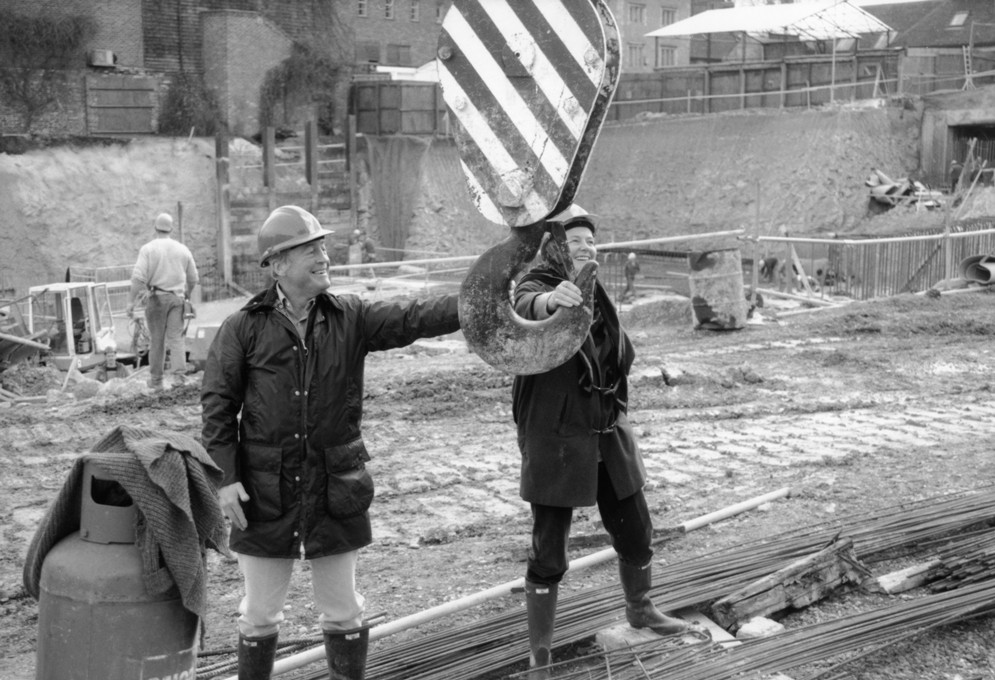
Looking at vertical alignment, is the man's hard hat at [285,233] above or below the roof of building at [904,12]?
below

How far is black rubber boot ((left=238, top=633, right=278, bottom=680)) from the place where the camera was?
14.4ft

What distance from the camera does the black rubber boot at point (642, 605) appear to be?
16.6ft

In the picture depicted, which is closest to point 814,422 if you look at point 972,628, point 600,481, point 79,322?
point 972,628

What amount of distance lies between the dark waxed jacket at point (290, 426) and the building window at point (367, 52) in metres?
43.8

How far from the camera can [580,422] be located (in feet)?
15.5

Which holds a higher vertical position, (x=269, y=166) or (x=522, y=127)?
(x=522, y=127)

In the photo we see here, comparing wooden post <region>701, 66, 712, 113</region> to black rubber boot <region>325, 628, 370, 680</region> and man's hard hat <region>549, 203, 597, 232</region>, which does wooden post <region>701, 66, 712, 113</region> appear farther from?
black rubber boot <region>325, 628, 370, 680</region>

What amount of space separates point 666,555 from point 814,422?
13.4ft

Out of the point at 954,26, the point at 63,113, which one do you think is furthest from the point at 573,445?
the point at 954,26

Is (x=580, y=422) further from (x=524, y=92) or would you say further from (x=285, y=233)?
(x=524, y=92)

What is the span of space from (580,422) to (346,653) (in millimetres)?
1279

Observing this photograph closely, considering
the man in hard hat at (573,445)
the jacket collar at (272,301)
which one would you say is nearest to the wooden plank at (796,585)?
the man in hard hat at (573,445)

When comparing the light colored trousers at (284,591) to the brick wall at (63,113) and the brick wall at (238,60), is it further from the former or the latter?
the brick wall at (238,60)

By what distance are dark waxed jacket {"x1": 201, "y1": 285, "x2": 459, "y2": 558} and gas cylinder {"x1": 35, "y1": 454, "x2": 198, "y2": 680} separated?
52 centimetres
